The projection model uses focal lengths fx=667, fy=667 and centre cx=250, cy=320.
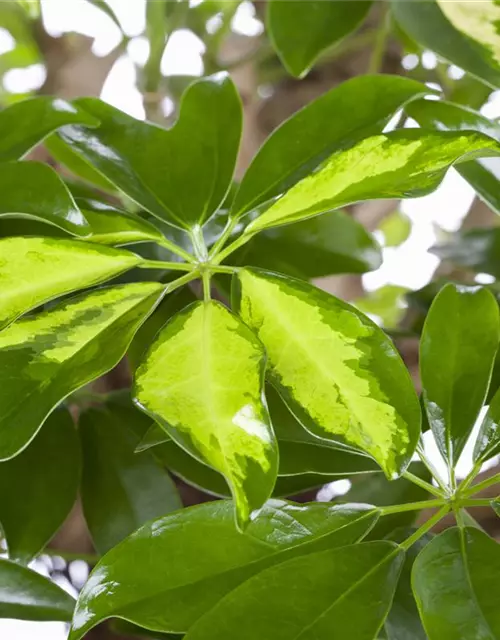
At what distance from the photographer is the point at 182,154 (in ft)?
1.35

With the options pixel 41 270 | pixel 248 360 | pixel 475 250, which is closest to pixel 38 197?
pixel 41 270

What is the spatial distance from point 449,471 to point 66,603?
0.27 meters

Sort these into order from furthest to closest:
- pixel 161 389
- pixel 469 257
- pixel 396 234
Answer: pixel 396 234, pixel 469 257, pixel 161 389

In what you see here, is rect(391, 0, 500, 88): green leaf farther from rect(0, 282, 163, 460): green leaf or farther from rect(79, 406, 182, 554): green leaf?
rect(79, 406, 182, 554): green leaf

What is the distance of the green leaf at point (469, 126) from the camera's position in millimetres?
418

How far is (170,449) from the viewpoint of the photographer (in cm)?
49

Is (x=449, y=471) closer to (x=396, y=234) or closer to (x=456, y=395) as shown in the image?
(x=456, y=395)

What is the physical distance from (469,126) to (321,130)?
95mm

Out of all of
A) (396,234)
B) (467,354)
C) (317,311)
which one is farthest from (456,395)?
(396,234)

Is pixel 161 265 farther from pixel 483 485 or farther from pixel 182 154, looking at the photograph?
pixel 483 485

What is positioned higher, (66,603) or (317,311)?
(317,311)

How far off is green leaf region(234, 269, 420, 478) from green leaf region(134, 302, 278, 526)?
0.09ft

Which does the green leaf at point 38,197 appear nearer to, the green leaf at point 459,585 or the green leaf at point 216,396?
the green leaf at point 216,396

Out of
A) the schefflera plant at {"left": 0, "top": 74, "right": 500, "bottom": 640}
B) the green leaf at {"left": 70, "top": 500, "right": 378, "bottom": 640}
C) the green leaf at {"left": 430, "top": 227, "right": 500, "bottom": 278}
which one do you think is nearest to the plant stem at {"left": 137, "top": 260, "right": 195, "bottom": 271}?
the schefflera plant at {"left": 0, "top": 74, "right": 500, "bottom": 640}
